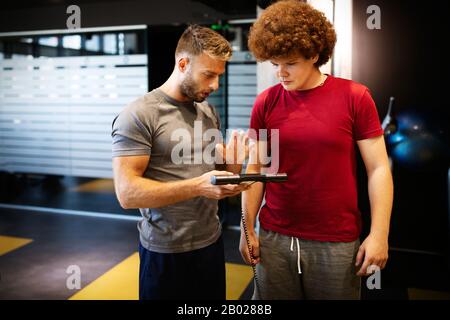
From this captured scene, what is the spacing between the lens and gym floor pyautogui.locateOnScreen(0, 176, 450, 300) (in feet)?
10.4

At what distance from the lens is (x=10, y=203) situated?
582 centimetres

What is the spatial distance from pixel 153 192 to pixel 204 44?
24.1 inches

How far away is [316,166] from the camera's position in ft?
4.67

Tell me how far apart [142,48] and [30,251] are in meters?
2.69

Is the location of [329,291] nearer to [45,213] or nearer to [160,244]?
[160,244]

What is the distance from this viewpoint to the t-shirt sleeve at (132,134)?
1.49m

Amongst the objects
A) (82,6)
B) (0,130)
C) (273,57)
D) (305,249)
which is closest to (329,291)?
(305,249)

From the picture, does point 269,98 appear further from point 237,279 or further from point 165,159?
point 237,279

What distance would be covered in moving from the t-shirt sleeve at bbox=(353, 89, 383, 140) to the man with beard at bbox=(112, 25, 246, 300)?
410 millimetres

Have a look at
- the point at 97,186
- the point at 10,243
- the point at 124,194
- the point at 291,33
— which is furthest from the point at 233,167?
the point at 97,186
